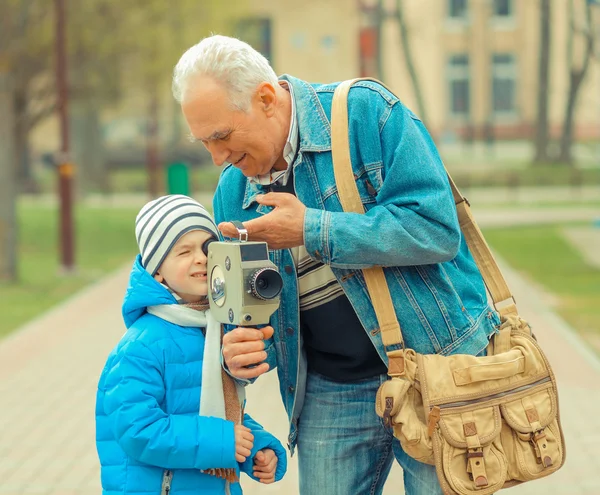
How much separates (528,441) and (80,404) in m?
4.42

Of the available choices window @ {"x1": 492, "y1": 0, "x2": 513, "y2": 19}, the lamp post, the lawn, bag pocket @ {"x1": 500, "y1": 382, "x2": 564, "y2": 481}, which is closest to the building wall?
window @ {"x1": 492, "y1": 0, "x2": 513, "y2": 19}

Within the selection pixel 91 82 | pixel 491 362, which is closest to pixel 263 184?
pixel 491 362

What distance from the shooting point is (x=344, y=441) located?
9.42 feet

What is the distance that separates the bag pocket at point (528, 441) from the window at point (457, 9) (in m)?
46.7

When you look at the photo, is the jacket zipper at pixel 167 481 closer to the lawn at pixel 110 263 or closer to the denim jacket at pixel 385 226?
the denim jacket at pixel 385 226

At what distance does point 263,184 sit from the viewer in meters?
2.74

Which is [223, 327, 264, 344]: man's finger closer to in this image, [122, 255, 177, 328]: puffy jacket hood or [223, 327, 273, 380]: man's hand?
[223, 327, 273, 380]: man's hand

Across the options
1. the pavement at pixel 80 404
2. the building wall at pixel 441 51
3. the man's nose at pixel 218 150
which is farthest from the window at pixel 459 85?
the man's nose at pixel 218 150

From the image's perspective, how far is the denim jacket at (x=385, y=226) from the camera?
251cm

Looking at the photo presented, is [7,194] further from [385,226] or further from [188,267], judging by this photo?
[385,226]

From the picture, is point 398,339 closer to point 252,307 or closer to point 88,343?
point 252,307

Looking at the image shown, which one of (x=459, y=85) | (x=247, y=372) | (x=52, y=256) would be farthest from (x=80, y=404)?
(x=459, y=85)

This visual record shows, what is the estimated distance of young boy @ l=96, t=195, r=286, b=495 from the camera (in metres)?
2.65

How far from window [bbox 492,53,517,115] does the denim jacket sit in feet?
151
